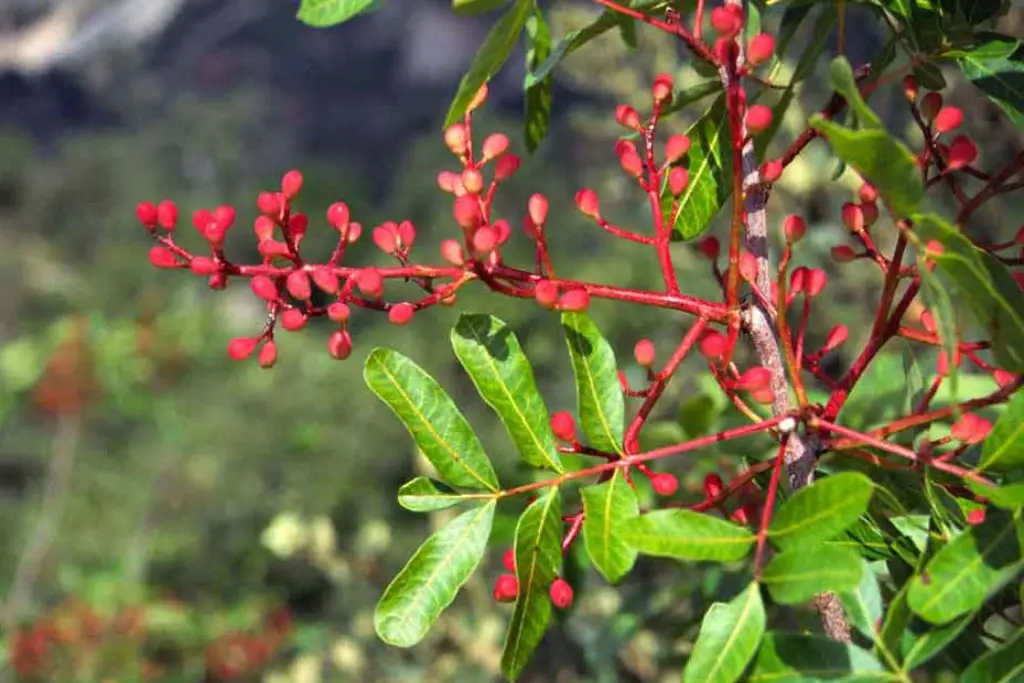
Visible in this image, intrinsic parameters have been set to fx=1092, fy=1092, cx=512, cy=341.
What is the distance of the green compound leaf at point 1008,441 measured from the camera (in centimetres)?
50

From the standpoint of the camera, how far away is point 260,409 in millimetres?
5980

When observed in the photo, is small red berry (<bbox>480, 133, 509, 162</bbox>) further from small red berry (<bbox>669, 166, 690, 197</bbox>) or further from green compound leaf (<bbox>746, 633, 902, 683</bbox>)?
green compound leaf (<bbox>746, 633, 902, 683</bbox>)

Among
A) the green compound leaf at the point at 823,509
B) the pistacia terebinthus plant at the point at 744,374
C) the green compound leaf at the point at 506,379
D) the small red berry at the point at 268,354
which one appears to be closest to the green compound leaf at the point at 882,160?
the pistacia terebinthus plant at the point at 744,374

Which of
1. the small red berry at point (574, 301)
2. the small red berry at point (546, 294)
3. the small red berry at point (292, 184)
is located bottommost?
the small red berry at point (292, 184)

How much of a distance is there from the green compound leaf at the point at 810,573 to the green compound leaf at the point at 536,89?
327 mm

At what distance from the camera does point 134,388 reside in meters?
6.94

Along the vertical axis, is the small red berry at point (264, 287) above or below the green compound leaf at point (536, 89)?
below

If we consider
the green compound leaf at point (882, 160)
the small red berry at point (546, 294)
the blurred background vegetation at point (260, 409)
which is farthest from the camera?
the blurred background vegetation at point (260, 409)

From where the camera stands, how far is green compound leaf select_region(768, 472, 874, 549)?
467 millimetres

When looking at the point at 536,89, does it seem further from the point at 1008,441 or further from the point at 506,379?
the point at 1008,441

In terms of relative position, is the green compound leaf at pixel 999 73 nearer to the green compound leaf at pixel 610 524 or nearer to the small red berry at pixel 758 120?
the small red berry at pixel 758 120

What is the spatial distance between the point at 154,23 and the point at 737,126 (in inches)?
881

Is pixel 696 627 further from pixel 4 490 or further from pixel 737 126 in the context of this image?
pixel 4 490

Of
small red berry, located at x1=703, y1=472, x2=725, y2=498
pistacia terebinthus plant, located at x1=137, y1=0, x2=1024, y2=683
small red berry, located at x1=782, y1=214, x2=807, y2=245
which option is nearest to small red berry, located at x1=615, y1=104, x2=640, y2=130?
pistacia terebinthus plant, located at x1=137, y1=0, x2=1024, y2=683
